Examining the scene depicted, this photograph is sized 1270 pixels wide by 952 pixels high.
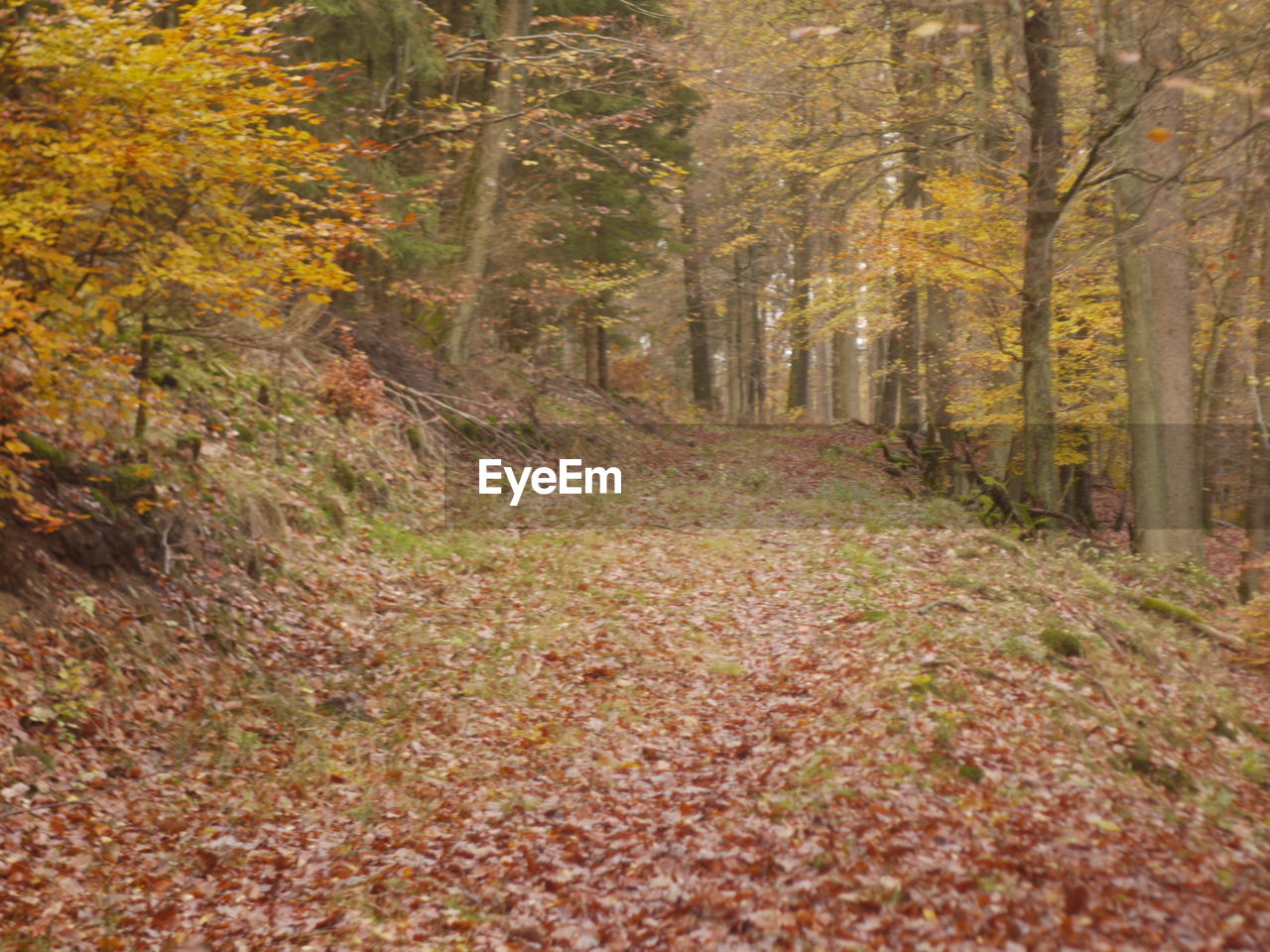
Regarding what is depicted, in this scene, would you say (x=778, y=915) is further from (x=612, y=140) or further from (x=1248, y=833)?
(x=612, y=140)

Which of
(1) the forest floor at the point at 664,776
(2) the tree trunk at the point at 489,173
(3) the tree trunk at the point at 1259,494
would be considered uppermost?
(2) the tree trunk at the point at 489,173

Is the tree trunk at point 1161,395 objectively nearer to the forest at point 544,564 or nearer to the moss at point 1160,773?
the forest at point 544,564

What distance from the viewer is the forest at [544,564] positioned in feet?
17.3

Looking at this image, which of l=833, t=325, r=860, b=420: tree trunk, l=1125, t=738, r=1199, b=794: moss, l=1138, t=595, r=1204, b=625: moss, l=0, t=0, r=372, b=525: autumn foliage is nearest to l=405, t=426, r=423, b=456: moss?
l=0, t=0, r=372, b=525: autumn foliage

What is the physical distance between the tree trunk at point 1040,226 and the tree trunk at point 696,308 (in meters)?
15.1

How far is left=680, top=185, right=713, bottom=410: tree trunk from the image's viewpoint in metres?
26.8

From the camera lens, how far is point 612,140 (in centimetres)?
2011

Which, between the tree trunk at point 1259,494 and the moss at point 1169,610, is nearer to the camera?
the moss at point 1169,610

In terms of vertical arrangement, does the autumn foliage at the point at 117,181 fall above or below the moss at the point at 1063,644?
above

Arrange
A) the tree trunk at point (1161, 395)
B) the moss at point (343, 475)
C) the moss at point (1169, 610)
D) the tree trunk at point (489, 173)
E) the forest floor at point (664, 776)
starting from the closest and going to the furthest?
1. the forest floor at point (664, 776)
2. the moss at point (1169, 610)
3. the moss at point (343, 475)
4. the tree trunk at point (1161, 395)
5. the tree trunk at point (489, 173)

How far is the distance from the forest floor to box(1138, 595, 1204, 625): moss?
0.61 feet

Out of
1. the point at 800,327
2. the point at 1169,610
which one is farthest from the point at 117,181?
the point at 800,327

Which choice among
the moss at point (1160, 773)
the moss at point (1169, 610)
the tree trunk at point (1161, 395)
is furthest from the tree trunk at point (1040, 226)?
the moss at point (1160, 773)

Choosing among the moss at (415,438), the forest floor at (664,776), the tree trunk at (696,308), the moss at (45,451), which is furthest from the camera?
the tree trunk at (696,308)
